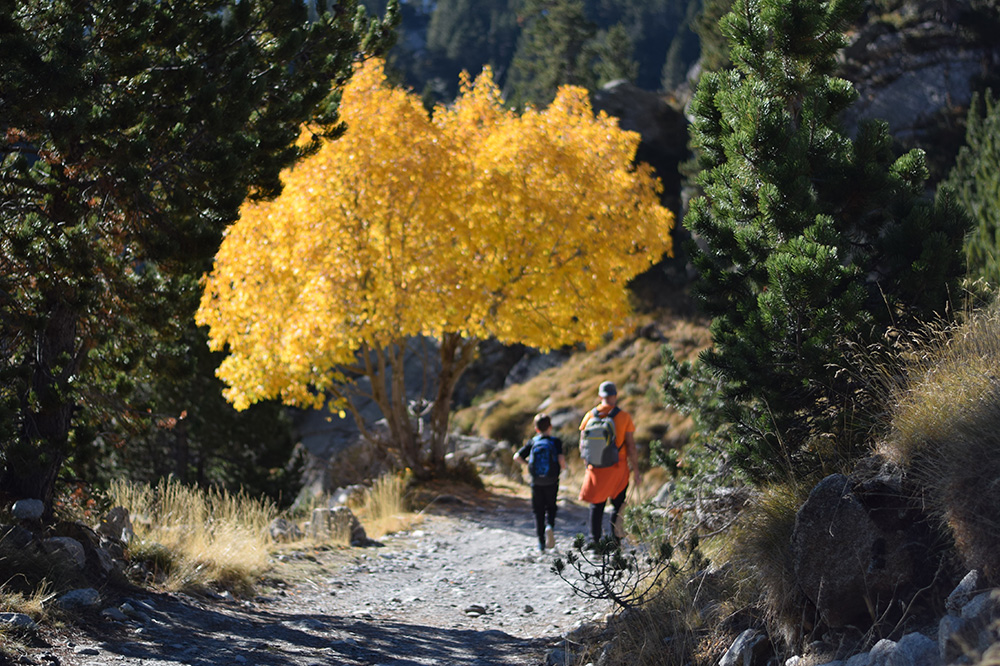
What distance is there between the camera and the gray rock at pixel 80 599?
5172 mm

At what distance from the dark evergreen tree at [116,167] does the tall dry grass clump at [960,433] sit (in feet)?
15.0

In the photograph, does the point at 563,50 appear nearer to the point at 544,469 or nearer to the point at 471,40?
the point at 544,469

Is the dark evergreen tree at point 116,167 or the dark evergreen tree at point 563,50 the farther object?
the dark evergreen tree at point 563,50

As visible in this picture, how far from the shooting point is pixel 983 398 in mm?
3773

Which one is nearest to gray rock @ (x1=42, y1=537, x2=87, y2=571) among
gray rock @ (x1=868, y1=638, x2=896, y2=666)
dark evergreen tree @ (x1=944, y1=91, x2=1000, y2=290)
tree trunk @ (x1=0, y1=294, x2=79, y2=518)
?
tree trunk @ (x1=0, y1=294, x2=79, y2=518)

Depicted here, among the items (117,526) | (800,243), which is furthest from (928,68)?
(117,526)

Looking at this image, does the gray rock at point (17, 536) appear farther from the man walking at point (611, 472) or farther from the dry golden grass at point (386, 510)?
the dry golden grass at point (386, 510)

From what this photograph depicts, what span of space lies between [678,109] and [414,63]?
53481 mm

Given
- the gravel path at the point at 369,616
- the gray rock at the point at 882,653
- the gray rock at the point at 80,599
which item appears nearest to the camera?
the gray rock at the point at 882,653

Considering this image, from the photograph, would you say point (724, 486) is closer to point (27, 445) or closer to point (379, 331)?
point (27, 445)

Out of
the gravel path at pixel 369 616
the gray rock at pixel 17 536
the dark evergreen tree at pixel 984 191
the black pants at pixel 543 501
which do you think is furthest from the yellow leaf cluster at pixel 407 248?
the gray rock at pixel 17 536

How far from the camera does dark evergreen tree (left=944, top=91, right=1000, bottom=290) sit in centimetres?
959

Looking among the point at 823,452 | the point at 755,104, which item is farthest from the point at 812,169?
the point at 823,452

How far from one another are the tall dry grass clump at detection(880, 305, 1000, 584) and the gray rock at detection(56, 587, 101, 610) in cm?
494
